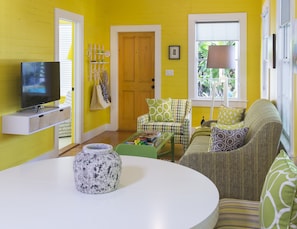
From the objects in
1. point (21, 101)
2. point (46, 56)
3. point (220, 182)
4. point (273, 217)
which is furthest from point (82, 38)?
point (273, 217)

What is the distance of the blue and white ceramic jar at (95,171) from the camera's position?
1660 millimetres

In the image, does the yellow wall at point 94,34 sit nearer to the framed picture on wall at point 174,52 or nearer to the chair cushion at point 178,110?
the framed picture on wall at point 174,52

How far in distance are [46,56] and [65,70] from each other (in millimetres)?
2647

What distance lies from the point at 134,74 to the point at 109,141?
173 centimetres

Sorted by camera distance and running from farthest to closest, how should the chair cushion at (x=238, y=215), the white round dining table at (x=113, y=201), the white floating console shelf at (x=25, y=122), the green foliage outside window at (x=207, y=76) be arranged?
the green foliage outside window at (x=207, y=76), the white floating console shelf at (x=25, y=122), the chair cushion at (x=238, y=215), the white round dining table at (x=113, y=201)

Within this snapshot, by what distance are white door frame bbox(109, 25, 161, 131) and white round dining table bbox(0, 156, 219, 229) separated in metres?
5.68

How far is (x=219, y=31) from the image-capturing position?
24.0ft

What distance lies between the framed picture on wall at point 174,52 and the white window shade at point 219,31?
0.52 metres

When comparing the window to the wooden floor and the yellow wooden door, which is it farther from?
the yellow wooden door

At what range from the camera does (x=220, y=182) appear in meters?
3.28

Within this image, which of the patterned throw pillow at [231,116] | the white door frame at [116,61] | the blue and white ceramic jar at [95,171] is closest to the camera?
the blue and white ceramic jar at [95,171]

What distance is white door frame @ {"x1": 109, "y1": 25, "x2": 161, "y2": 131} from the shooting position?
7.64 m

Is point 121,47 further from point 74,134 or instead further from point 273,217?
point 273,217

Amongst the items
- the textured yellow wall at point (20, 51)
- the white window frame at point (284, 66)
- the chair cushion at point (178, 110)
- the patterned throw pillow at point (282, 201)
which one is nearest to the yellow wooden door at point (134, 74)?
the chair cushion at point (178, 110)
